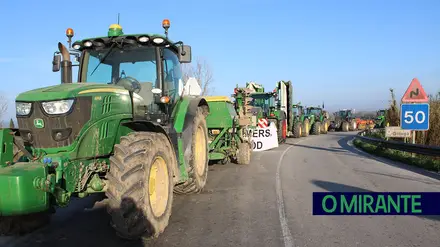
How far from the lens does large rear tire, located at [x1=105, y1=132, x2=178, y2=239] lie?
4.25 meters

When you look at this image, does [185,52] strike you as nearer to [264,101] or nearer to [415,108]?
[415,108]

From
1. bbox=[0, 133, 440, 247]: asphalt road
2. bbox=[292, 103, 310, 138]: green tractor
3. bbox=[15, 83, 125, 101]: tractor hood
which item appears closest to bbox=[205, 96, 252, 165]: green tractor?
bbox=[0, 133, 440, 247]: asphalt road

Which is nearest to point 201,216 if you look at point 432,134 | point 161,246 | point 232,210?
point 232,210

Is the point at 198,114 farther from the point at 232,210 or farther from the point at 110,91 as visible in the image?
the point at 110,91

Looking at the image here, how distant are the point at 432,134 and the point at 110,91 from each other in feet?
45.7

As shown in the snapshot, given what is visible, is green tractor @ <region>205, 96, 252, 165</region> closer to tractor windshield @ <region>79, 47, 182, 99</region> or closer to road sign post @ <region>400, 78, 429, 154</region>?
tractor windshield @ <region>79, 47, 182, 99</region>

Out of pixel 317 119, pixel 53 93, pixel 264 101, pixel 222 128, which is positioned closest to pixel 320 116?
pixel 317 119

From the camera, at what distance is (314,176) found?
374 inches

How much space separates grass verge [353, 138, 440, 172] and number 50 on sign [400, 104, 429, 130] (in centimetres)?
106

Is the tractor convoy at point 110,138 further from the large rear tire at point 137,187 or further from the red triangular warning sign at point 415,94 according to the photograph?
the red triangular warning sign at point 415,94

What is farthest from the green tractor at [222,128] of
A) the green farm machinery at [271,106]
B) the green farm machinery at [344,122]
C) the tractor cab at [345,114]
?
the tractor cab at [345,114]

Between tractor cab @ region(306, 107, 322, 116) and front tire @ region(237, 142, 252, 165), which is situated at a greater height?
tractor cab @ region(306, 107, 322, 116)

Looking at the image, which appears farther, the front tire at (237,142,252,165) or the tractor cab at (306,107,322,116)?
the tractor cab at (306,107,322,116)

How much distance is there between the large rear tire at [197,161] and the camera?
268 inches
